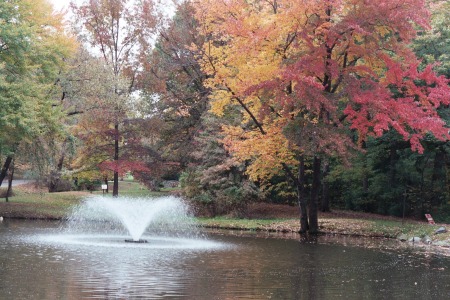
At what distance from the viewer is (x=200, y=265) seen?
14500 mm

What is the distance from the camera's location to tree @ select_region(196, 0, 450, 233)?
21.8m

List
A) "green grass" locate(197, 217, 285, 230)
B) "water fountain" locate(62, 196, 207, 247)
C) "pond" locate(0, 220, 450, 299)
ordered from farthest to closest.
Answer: "green grass" locate(197, 217, 285, 230) → "water fountain" locate(62, 196, 207, 247) → "pond" locate(0, 220, 450, 299)

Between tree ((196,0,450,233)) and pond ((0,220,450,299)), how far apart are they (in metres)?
4.65

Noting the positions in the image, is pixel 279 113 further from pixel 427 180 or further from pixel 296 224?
pixel 427 180

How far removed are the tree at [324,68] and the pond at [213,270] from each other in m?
4.65

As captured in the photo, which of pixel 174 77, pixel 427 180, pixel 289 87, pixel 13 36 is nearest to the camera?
pixel 289 87

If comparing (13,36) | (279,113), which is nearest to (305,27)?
(279,113)

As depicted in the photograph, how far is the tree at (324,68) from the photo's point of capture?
857 inches

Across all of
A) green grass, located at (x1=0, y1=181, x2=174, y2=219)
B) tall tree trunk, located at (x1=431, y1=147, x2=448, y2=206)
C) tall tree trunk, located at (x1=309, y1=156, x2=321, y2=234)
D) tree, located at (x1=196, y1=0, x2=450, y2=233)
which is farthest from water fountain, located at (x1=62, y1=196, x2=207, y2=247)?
tall tree trunk, located at (x1=431, y1=147, x2=448, y2=206)

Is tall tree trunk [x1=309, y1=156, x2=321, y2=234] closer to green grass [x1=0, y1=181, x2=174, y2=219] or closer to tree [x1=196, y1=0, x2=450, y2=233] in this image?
tree [x1=196, y1=0, x2=450, y2=233]

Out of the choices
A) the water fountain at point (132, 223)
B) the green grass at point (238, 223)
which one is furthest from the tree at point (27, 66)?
the green grass at point (238, 223)

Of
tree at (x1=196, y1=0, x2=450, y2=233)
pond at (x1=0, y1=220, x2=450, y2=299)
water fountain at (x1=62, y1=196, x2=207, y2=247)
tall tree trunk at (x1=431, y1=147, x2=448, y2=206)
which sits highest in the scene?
tree at (x1=196, y1=0, x2=450, y2=233)

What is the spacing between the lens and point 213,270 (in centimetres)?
1370

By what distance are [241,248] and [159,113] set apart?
20.2m
